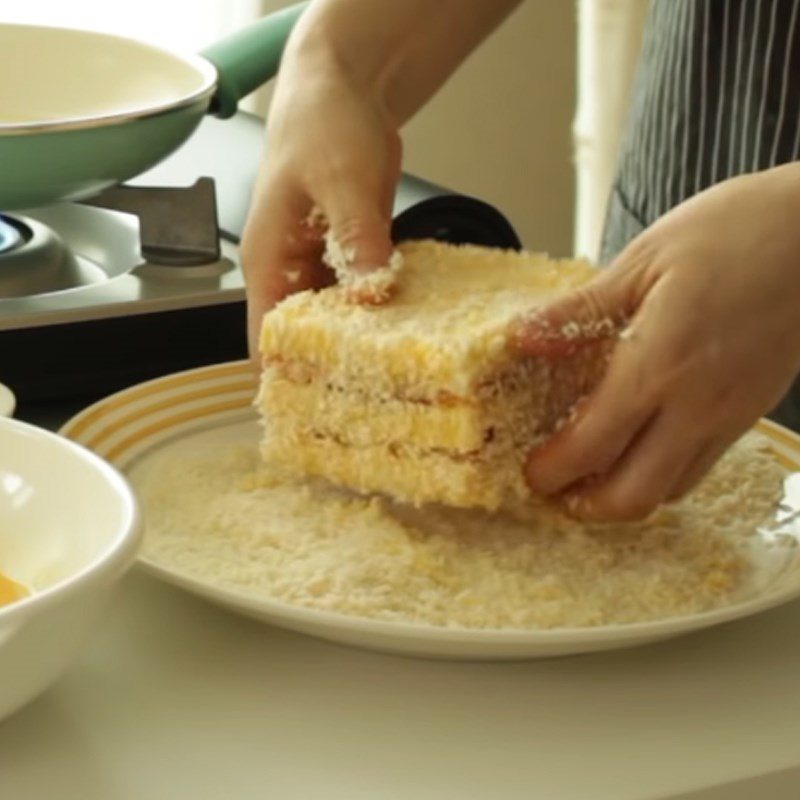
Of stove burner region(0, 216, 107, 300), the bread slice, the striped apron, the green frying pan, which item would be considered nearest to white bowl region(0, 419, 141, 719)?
the bread slice

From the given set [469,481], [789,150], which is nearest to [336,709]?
[469,481]

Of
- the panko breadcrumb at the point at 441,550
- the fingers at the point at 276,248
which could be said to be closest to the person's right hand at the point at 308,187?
the fingers at the point at 276,248

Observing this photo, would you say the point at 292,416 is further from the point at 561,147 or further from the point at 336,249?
the point at 561,147

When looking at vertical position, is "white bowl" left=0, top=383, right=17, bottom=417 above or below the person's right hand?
below

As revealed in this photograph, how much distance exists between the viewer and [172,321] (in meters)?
0.99

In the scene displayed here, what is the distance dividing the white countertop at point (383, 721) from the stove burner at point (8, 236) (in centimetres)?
34

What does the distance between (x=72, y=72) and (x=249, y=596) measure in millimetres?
582

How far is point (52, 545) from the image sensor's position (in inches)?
27.4

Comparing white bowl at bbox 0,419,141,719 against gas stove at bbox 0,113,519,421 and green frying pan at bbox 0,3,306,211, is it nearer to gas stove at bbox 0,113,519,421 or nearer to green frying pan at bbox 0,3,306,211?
gas stove at bbox 0,113,519,421

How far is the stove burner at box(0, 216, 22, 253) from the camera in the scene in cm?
106

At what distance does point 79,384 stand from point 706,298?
0.38 metres

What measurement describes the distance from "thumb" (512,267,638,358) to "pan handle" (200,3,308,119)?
46cm

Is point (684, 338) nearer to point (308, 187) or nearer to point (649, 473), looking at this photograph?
point (649, 473)

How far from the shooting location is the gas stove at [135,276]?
0.95 metres
